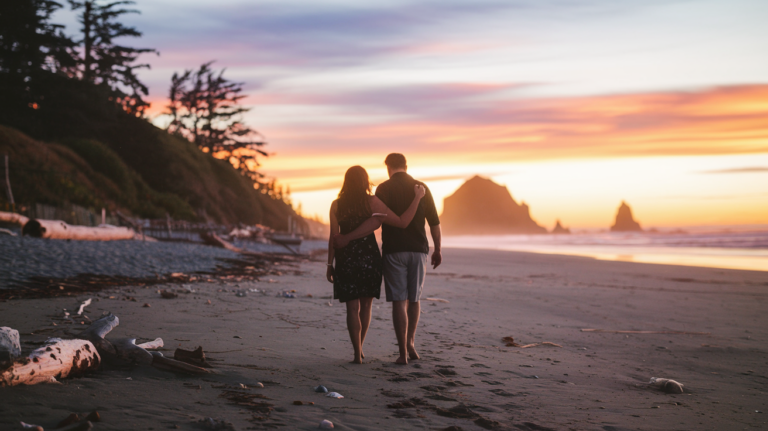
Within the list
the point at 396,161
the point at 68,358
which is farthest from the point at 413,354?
the point at 68,358

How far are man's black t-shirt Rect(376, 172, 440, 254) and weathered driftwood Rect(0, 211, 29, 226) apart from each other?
538 inches

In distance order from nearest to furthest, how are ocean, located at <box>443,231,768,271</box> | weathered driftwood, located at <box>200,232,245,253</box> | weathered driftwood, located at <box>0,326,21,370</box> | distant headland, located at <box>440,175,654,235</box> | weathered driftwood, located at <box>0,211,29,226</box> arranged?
weathered driftwood, located at <box>0,326,21,370</box>
weathered driftwood, located at <box>0,211,29,226</box>
weathered driftwood, located at <box>200,232,245,253</box>
ocean, located at <box>443,231,768,271</box>
distant headland, located at <box>440,175,654,235</box>

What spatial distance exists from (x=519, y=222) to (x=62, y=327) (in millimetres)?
153791

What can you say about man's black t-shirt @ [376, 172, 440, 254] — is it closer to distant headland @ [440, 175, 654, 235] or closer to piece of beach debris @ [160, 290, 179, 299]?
piece of beach debris @ [160, 290, 179, 299]

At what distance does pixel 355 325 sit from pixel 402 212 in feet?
3.75

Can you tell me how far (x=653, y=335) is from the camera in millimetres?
6609

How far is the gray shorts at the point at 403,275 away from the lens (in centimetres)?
466

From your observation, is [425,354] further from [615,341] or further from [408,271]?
[615,341]

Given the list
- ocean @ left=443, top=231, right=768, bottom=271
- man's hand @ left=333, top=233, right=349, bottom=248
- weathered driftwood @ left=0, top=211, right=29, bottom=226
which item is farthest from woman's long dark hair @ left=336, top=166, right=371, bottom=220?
ocean @ left=443, top=231, right=768, bottom=271

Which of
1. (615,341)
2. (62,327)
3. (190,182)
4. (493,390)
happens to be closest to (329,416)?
(493,390)

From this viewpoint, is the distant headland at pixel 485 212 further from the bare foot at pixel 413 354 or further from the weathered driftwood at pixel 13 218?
the bare foot at pixel 413 354

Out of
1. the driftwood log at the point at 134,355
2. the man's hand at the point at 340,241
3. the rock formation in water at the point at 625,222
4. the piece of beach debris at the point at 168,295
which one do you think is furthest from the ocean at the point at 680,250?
the rock formation in water at the point at 625,222

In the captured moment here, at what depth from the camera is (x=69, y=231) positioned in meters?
14.2

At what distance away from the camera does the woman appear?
451cm
